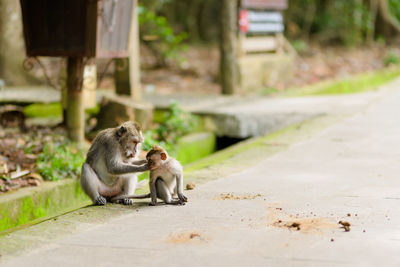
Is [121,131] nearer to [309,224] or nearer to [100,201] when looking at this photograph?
[100,201]

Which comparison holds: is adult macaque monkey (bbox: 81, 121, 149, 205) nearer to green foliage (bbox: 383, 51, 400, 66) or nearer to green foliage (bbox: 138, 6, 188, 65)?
green foliage (bbox: 138, 6, 188, 65)

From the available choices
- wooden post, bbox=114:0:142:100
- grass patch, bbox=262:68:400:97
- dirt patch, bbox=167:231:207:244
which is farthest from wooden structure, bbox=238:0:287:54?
dirt patch, bbox=167:231:207:244

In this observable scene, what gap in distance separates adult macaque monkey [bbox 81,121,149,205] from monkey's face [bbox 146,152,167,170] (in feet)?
0.21

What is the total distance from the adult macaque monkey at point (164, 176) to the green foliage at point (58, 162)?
1914mm

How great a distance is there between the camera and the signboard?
14.5 m

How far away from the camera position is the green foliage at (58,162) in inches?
288

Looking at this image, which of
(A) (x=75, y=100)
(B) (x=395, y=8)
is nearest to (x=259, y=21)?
(A) (x=75, y=100)

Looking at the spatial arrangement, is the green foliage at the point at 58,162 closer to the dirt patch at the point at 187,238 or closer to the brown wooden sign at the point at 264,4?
the dirt patch at the point at 187,238

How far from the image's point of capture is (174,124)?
1016 centimetres

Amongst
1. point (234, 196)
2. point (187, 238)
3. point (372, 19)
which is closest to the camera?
point (187, 238)

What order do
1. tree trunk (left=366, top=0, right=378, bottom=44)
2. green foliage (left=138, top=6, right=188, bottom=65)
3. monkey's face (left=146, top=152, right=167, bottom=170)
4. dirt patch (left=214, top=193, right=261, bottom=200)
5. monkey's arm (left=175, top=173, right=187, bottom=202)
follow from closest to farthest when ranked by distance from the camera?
monkey's face (left=146, top=152, right=167, bottom=170) → monkey's arm (left=175, top=173, right=187, bottom=202) → dirt patch (left=214, top=193, right=261, bottom=200) → green foliage (left=138, top=6, right=188, bottom=65) → tree trunk (left=366, top=0, right=378, bottom=44)

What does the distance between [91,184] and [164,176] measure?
59 centimetres

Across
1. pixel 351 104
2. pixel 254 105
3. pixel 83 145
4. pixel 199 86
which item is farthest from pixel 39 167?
pixel 199 86

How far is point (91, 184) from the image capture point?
5.74m
